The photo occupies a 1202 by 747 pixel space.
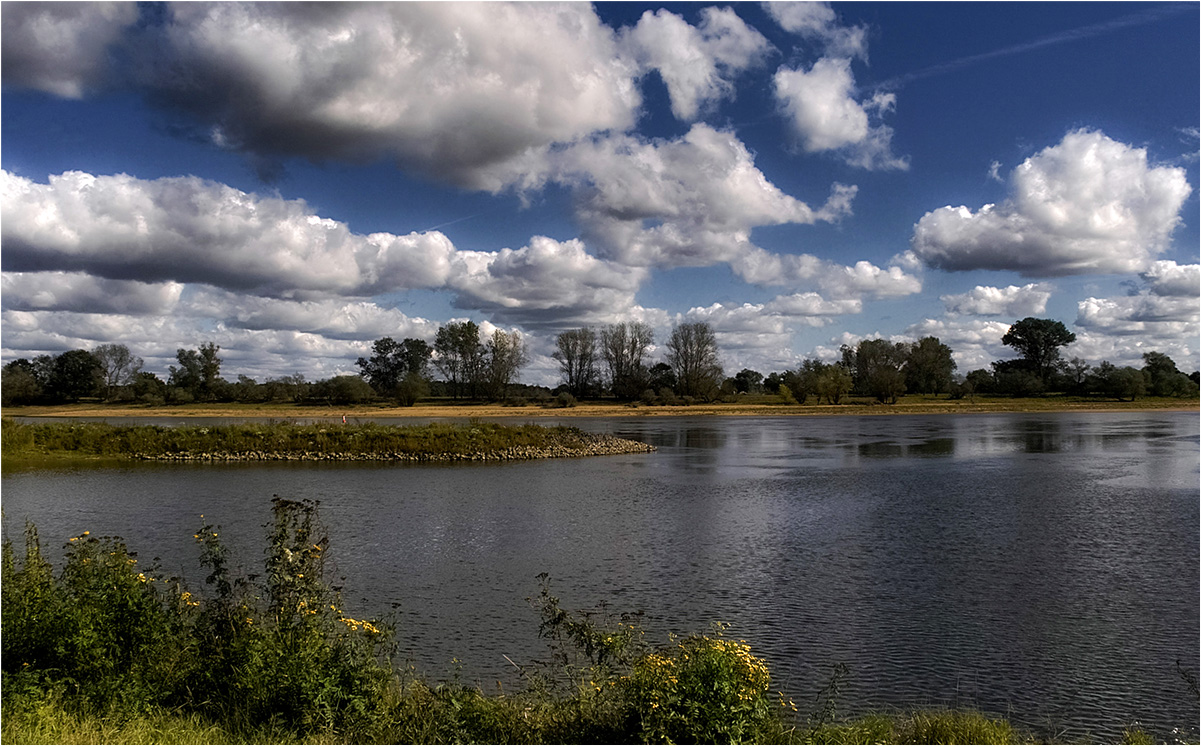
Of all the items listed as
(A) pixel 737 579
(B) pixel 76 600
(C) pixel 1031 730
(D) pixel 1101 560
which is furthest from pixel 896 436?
(B) pixel 76 600

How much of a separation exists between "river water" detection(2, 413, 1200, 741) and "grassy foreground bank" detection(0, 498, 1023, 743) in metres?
2.07

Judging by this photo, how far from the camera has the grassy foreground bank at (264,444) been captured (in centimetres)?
4612

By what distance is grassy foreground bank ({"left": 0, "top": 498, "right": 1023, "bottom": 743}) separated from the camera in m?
7.31

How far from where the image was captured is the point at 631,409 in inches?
4675

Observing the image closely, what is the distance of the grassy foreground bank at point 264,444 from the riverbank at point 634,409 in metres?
52.9

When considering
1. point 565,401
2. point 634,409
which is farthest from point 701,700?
point 565,401

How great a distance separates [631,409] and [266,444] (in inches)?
2951

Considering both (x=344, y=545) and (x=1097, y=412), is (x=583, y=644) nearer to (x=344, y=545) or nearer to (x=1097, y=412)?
(x=344, y=545)

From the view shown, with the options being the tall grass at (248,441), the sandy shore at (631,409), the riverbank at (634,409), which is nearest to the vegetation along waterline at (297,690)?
the tall grass at (248,441)

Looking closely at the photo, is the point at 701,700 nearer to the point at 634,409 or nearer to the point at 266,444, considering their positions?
the point at 266,444

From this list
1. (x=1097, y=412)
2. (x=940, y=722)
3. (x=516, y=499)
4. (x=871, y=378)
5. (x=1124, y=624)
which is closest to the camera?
(x=940, y=722)

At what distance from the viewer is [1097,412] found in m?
112

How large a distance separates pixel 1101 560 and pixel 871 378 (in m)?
110

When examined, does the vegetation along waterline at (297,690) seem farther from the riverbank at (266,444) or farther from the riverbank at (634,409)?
the riverbank at (634,409)
